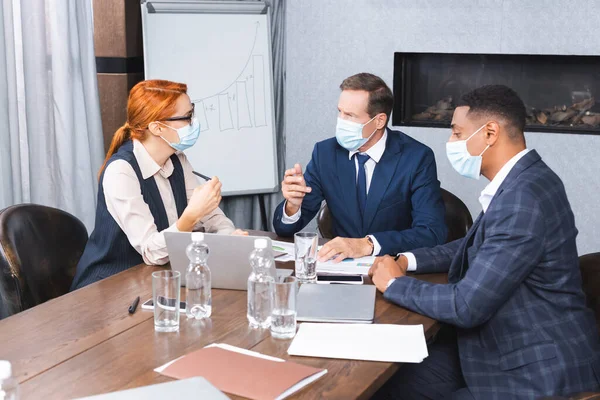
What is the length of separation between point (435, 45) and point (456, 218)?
1497 millimetres

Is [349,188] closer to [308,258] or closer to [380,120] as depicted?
[380,120]

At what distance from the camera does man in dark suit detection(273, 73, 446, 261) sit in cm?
274

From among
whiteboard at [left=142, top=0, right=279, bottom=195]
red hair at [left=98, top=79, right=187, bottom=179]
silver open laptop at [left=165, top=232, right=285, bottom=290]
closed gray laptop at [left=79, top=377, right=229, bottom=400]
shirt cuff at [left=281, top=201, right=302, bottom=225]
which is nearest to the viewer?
closed gray laptop at [left=79, top=377, right=229, bottom=400]

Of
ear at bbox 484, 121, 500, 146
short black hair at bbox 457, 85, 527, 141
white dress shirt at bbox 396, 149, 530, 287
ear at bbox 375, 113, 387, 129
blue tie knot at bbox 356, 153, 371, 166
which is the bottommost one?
blue tie knot at bbox 356, 153, 371, 166

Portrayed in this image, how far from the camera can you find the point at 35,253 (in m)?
2.28

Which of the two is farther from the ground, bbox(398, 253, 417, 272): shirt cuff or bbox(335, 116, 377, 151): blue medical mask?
bbox(335, 116, 377, 151): blue medical mask

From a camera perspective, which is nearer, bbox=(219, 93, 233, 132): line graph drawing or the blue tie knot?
the blue tie knot

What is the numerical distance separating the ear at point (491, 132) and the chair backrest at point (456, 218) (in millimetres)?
756

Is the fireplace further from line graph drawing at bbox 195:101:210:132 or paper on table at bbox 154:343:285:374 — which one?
paper on table at bbox 154:343:285:374

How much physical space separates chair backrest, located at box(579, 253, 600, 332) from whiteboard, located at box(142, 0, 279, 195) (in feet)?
7.38

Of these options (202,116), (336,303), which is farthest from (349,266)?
(202,116)

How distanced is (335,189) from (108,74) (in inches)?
56.8

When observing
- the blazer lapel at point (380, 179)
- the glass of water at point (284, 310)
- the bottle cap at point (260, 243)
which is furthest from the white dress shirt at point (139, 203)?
the blazer lapel at point (380, 179)

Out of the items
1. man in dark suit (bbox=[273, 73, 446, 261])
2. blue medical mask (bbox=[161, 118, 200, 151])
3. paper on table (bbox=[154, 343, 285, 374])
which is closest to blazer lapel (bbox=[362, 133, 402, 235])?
man in dark suit (bbox=[273, 73, 446, 261])
